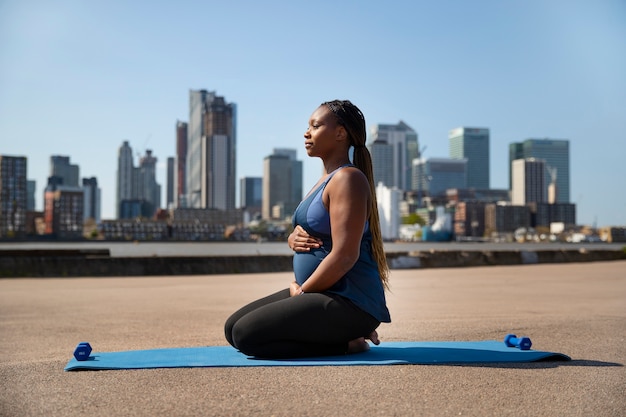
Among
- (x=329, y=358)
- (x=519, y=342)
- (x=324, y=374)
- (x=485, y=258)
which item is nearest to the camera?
(x=324, y=374)

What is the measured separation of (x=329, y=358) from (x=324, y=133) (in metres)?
1.56

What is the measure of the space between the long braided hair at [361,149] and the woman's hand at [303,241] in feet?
1.38

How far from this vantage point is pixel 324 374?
415cm

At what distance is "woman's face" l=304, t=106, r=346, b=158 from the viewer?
16.1 feet

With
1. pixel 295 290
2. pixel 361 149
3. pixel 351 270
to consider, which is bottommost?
pixel 295 290

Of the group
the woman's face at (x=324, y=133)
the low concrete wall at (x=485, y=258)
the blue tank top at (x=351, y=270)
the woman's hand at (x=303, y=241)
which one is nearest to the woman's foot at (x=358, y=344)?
the blue tank top at (x=351, y=270)

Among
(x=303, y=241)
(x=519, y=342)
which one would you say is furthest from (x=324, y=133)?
(x=519, y=342)

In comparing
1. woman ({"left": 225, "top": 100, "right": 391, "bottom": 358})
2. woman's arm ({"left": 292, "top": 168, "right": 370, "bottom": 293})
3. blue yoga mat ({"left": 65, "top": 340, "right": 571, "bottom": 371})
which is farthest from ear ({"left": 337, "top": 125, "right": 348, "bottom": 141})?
blue yoga mat ({"left": 65, "top": 340, "right": 571, "bottom": 371})

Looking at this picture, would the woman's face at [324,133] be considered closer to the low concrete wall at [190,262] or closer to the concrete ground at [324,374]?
the concrete ground at [324,374]

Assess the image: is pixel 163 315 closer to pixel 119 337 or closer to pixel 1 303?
pixel 119 337

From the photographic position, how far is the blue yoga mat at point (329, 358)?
14.5 ft

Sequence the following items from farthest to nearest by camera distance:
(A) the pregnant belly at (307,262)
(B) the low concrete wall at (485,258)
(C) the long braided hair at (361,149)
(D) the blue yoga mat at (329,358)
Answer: (B) the low concrete wall at (485,258)
(C) the long braided hair at (361,149)
(A) the pregnant belly at (307,262)
(D) the blue yoga mat at (329,358)

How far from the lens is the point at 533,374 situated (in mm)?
4273

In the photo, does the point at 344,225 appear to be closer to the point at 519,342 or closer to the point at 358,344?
the point at 358,344
